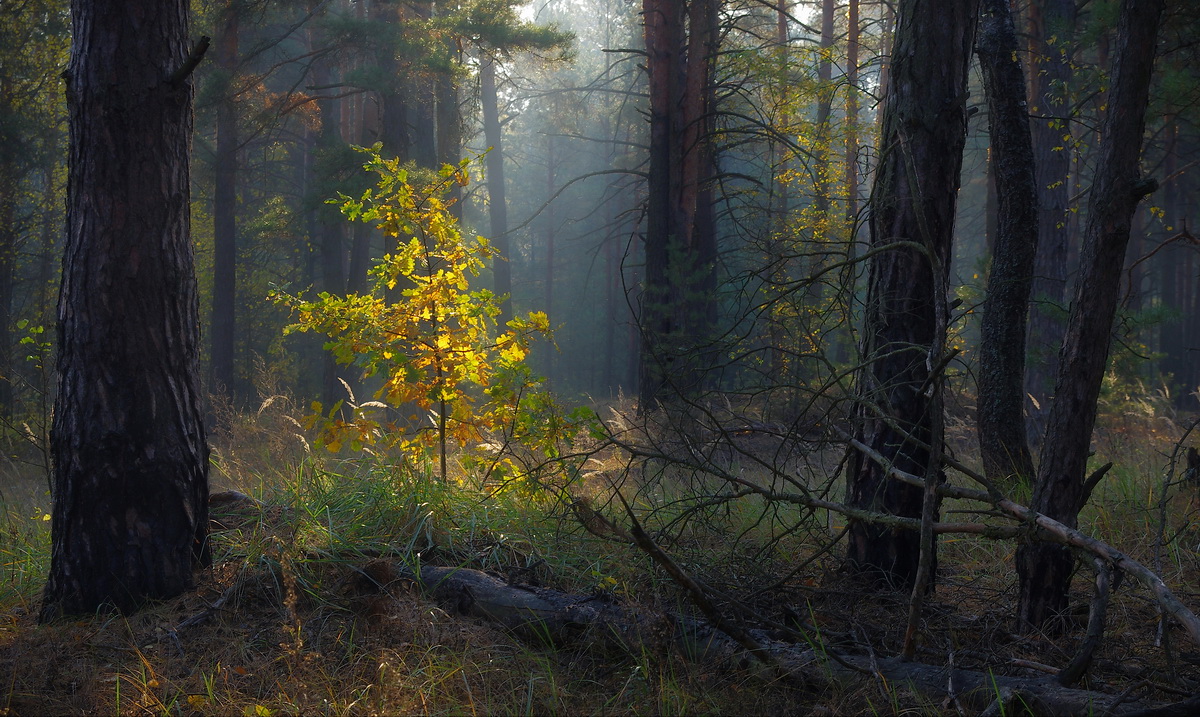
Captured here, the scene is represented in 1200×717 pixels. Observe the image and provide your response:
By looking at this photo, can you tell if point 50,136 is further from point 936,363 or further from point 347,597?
point 936,363

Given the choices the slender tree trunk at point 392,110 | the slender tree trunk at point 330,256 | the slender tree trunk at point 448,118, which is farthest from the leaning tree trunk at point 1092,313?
the slender tree trunk at point 330,256

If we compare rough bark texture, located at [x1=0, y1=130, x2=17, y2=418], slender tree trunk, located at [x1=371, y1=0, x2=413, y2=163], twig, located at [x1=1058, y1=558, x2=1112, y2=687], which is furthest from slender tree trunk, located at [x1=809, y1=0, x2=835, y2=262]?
rough bark texture, located at [x1=0, y1=130, x2=17, y2=418]

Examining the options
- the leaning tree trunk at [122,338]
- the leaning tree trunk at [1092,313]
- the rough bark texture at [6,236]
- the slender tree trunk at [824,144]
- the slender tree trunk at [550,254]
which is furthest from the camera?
the slender tree trunk at [550,254]

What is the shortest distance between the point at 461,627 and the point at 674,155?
28.9 feet

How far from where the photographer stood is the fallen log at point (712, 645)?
96.5 inches

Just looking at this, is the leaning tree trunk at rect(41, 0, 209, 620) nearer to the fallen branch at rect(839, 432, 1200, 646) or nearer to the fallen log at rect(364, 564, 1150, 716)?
the fallen log at rect(364, 564, 1150, 716)

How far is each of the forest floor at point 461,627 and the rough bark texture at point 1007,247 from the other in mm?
1016

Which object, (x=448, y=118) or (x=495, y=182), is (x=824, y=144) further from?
(x=495, y=182)

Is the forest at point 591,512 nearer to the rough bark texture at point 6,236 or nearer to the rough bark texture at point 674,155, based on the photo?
the rough bark texture at point 674,155

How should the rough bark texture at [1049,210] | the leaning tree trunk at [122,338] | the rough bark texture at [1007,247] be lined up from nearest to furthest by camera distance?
the leaning tree trunk at [122,338]
the rough bark texture at [1007,247]
the rough bark texture at [1049,210]

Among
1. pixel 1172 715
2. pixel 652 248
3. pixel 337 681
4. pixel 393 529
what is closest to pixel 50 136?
pixel 652 248

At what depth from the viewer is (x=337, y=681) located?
296 cm

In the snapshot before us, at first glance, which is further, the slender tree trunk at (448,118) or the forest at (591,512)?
the slender tree trunk at (448,118)

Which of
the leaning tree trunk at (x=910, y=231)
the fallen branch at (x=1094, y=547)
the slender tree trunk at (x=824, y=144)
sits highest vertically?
the slender tree trunk at (x=824, y=144)
